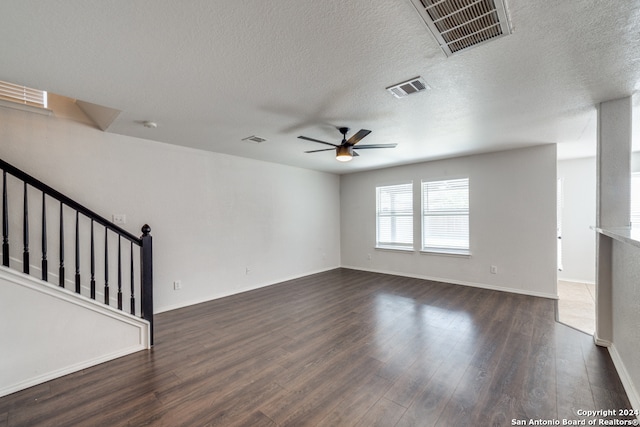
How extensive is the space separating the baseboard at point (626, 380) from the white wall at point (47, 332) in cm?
413

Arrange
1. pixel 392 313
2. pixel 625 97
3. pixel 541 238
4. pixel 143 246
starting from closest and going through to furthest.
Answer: pixel 625 97 < pixel 143 246 < pixel 392 313 < pixel 541 238

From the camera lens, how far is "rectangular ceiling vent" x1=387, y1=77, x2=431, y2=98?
221cm

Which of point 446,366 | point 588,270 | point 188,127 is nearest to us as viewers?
point 446,366

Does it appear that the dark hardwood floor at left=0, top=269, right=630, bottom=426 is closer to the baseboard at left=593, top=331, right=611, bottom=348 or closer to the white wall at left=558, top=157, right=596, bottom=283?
the baseboard at left=593, top=331, right=611, bottom=348

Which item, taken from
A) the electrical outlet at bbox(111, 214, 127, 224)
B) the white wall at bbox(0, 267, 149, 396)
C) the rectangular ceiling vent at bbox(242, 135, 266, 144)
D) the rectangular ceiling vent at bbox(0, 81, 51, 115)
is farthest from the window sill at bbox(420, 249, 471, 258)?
the rectangular ceiling vent at bbox(0, 81, 51, 115)

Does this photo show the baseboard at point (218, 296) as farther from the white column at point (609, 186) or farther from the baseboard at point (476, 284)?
the white column at point (609, 186)

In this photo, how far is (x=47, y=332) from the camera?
7.28 feet

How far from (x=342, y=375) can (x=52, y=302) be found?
2529 millimetres

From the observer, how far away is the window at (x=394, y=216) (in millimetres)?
5867

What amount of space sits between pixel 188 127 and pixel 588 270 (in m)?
7.35

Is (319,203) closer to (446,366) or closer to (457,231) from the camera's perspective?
(457,231)

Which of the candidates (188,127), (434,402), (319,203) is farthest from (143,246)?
(319,203)

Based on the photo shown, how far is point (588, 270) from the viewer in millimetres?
5105

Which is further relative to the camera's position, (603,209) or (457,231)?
(457,231)
